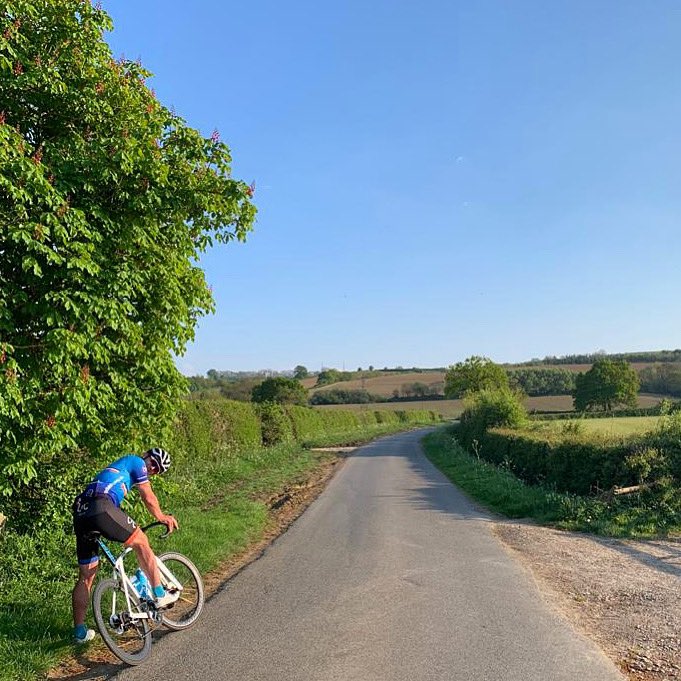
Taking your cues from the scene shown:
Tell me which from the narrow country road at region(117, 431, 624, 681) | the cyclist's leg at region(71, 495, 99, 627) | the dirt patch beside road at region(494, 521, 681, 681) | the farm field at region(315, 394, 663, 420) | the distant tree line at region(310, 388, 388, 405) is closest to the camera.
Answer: the narrow country road at region(117, 431, 624, 681)

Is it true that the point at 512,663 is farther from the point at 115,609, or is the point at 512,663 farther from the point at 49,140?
the point at 49,140

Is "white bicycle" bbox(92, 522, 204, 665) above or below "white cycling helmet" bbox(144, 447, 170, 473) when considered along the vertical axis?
below

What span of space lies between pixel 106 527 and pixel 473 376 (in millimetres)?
63905

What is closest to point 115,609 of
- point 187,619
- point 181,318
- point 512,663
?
point 187,619

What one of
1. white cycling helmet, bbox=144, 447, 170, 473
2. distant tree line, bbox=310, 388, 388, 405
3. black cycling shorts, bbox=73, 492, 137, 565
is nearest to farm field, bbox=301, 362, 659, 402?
distant tree line, bbox=310, 388, 388, 405

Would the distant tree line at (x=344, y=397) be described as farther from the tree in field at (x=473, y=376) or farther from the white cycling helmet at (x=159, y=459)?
the white cycling helmet at (x=159, y=459)

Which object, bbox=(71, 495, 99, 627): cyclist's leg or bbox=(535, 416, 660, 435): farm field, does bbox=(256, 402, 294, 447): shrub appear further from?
bbox=(71, 495, 99, 627): cyclist's leg

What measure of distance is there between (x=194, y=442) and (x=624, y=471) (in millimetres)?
13853

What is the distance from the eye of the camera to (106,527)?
16.3 feet

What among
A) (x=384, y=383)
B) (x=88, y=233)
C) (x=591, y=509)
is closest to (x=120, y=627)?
(x=88, y=233)

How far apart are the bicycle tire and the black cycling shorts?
0.66 metres

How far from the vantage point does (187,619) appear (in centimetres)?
562

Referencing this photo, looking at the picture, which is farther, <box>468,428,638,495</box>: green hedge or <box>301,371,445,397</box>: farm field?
<box>301,371,445,397</box>: farm field

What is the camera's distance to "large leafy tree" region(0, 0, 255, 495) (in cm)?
630
